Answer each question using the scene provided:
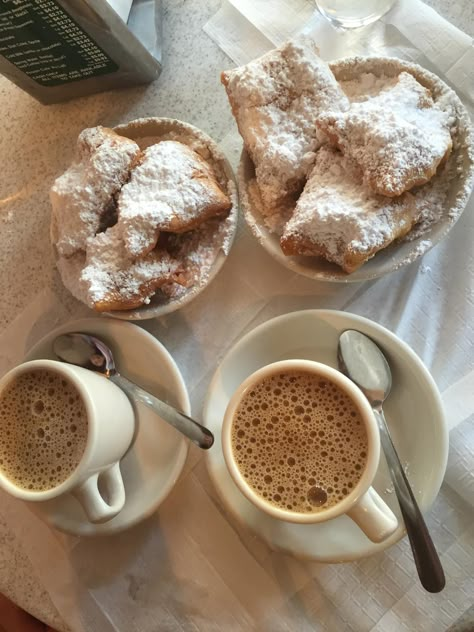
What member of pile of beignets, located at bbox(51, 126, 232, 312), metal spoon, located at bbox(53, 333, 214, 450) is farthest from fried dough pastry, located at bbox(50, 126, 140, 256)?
metal spoon, located at bbox(53, 333, 214, 450)

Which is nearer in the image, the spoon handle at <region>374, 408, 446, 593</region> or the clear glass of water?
the spoon handle at <region>374, 408, 446, 593</region>

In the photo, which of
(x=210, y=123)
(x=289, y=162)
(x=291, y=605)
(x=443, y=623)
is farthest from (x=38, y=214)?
(x=443, y=623)

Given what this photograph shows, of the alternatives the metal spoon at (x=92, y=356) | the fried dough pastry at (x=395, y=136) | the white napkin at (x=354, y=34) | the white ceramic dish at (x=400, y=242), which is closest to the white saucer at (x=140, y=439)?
the metal spoon at (x=92, y=356)

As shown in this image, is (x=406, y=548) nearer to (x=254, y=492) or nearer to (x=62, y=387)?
(x=254, y=492)

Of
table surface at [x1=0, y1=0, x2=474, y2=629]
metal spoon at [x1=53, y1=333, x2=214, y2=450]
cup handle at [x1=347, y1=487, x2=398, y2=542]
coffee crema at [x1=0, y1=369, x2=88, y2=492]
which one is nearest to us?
cup handle at [x1=347, y1=487, x2=398, y2=542]

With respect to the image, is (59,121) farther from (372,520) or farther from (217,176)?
(372,520)

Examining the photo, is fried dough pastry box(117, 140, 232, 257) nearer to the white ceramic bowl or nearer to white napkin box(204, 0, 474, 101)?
the white ceramic bowl
